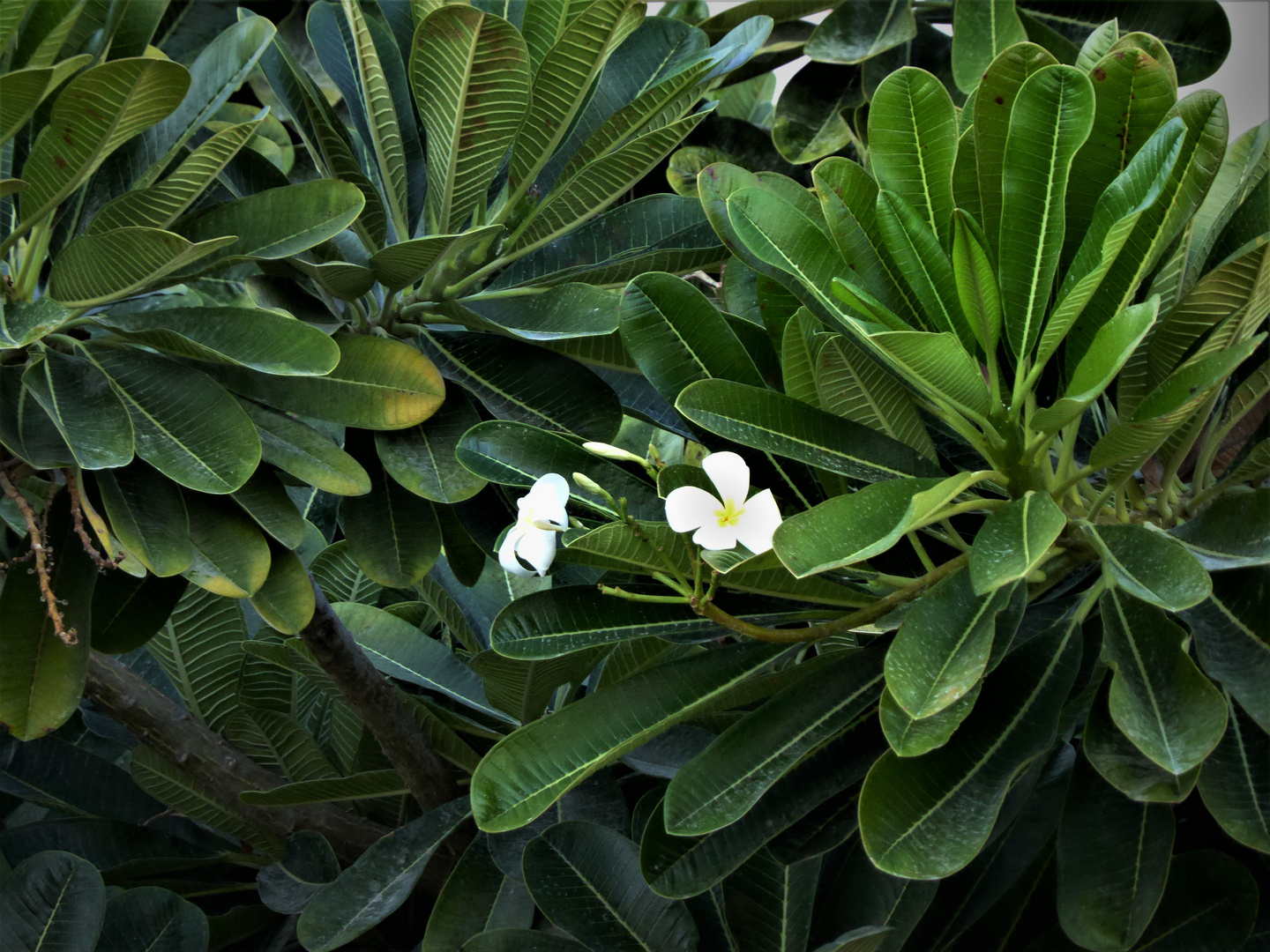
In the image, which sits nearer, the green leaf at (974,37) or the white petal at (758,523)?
the white petal at (758,523)

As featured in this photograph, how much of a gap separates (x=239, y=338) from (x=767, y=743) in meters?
0.48

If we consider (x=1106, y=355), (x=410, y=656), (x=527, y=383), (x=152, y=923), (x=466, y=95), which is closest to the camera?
(x=1106, y=355)

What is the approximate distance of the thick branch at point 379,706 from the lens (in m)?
0.90

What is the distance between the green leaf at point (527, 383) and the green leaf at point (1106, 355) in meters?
0.37

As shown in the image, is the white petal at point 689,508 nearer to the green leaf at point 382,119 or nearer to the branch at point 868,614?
the branch at point 868,614

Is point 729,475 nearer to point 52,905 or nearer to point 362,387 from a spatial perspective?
point 362,387

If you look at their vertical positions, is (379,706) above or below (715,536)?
below

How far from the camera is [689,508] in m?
0.61

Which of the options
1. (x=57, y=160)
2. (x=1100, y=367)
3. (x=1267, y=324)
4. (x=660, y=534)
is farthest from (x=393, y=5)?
(x=1267, y=324)

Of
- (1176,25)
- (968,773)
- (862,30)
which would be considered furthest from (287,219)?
(1176,25)

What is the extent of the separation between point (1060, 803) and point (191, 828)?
91 centimetres

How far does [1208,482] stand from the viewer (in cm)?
86

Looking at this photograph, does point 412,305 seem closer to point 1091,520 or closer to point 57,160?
point 57,160

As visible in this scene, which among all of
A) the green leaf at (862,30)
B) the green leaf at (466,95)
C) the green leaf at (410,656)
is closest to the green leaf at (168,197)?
the green leaf at (466,95)
